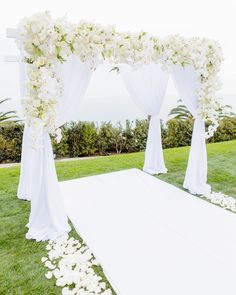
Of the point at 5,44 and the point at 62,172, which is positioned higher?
the point at 5,44

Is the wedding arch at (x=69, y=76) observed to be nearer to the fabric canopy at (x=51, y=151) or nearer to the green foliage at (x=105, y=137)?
the fabric canopy at (x=51, y=151)

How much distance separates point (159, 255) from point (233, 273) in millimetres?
760

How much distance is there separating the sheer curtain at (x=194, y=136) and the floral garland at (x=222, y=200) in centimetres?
15

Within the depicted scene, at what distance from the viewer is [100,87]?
5.42m

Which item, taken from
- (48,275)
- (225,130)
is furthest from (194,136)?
(225,130)

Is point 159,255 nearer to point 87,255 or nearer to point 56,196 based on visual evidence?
point 87,255

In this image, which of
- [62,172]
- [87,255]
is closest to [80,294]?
[87,255]

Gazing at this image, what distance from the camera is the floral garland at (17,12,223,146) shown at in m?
3.30

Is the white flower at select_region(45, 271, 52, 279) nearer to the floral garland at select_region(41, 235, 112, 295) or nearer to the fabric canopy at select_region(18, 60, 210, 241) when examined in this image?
the floral garland at select_region(41, 235, 112, 295)

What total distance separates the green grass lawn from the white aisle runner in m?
0.58

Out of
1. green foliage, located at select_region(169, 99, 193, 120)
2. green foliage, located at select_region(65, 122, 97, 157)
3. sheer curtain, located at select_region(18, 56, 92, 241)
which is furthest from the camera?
green foliage, located at select_region(169, 99, 193, 120)

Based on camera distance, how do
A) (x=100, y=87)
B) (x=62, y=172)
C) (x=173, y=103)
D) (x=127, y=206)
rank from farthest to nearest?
(x=173, y=103) → (x=62, y=172) → (x=100, y=87) → (x=127, y=206)

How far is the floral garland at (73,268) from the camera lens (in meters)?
2.63

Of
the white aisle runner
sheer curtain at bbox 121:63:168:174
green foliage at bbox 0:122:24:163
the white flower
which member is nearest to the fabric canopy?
sheer curtain at bbox 121:63:168:174
